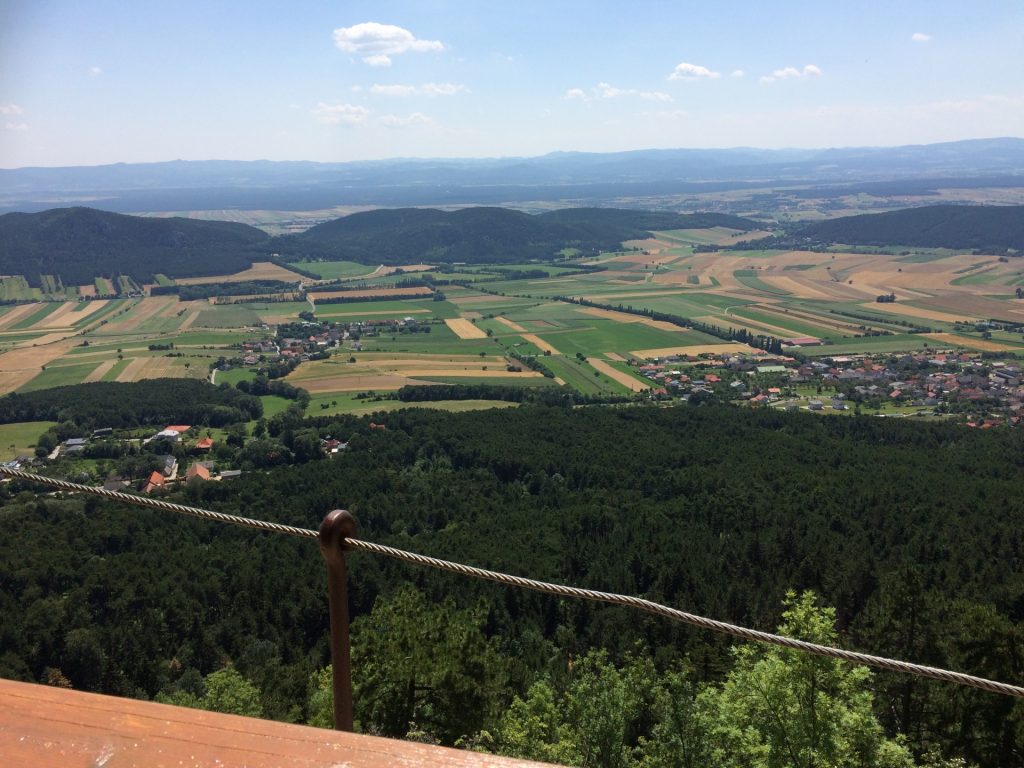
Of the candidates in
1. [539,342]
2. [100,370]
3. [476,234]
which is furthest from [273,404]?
[476,234]

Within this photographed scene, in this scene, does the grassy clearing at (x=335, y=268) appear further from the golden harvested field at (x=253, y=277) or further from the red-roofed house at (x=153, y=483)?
the red-roofed house at (x=153, y=483)

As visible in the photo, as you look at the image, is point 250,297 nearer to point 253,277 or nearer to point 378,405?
point 253,277

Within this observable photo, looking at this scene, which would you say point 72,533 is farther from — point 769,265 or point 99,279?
point 769,265

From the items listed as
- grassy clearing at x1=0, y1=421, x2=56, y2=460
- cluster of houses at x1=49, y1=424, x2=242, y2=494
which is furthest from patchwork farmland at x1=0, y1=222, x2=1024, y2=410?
cluster of houses at x1=49, y1=424, x2=242, y2=494

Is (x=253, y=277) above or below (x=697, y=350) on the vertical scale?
above

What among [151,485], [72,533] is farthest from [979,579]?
[151,485]
